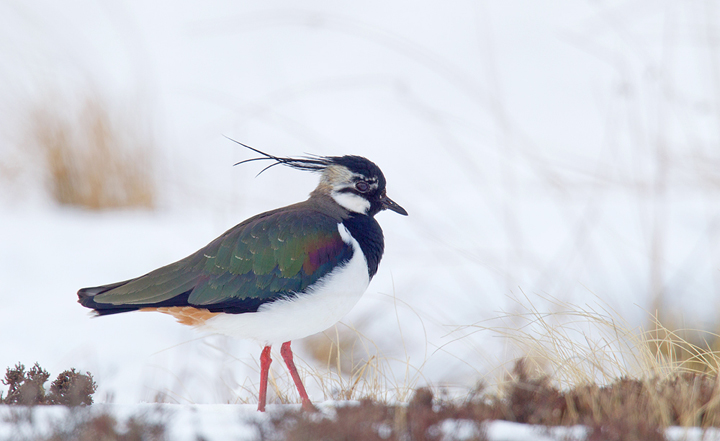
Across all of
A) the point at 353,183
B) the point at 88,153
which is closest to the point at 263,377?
the point at 353,183

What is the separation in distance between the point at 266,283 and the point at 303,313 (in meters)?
0.26

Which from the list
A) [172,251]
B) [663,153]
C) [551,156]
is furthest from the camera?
[551,156]

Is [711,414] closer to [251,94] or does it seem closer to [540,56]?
[251,94]

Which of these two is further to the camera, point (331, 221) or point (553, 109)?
point (553, 109)

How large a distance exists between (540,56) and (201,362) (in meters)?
16.2

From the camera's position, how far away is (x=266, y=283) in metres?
3.75

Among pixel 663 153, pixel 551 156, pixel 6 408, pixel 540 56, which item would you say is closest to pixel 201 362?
pixel 6 408

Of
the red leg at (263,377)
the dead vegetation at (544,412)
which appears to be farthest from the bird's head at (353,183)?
the dead vegetation at (544,412)

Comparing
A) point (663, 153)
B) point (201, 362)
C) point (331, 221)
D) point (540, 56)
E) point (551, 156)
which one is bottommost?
point (201, 362)

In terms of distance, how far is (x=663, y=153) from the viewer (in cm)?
654

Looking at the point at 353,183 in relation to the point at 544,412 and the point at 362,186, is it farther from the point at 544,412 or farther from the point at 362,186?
the point at 544,412

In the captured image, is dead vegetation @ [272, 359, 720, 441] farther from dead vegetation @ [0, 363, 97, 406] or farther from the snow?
dead vegetation @ [0, 363, 97, 406]

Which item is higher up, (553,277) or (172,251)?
(172,251)

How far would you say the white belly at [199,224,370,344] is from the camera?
3703 mm
